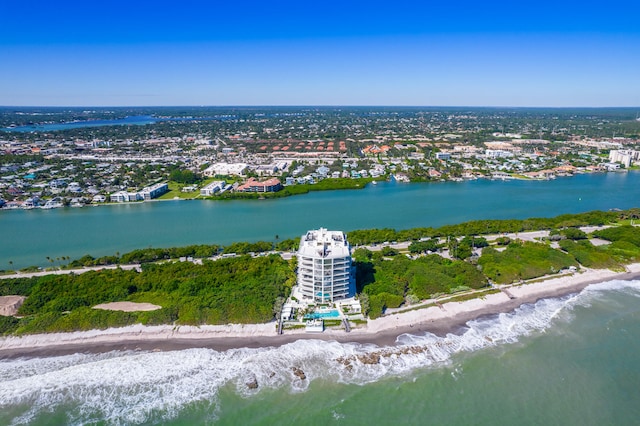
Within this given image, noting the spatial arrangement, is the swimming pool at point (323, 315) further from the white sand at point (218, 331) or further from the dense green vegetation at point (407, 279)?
the dense green vegetation at point (407, 279)

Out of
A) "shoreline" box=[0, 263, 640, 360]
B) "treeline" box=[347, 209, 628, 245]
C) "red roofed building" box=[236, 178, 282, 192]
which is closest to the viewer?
"shoreline" box=[0, 263, 640, 360]

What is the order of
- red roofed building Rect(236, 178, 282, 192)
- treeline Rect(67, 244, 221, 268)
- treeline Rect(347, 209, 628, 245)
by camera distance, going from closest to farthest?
treeline Rect(67, 244, 221, 268) → treeline Rect(347, 209, 628, 245) → red roofed building Rect(236, 178, 282, 192)

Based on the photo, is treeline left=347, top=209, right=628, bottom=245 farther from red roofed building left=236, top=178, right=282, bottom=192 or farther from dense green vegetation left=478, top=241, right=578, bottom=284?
red roofed building left=236, top=178, right=282, bottom=192

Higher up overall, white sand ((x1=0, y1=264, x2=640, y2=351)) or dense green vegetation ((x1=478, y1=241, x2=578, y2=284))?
dense green vegetation ((x1=478, y1=241, x2=578, y2=284))

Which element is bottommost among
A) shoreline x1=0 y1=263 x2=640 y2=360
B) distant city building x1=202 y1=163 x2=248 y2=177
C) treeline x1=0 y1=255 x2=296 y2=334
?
shoreline x1=0 y1=263 x2=640 y2=360

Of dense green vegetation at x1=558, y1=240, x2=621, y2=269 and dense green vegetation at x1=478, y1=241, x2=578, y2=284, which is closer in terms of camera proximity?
dense green vegetation at x1=478, y1=241, x2=578, y2=284

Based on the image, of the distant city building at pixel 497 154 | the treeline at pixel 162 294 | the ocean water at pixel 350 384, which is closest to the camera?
the ocean water at pixel 350 384

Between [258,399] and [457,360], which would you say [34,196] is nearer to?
[258,399]

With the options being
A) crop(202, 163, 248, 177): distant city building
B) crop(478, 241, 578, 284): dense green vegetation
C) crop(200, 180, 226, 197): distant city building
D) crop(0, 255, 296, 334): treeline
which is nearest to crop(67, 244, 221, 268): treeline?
crop(0, 255, 296, 334): treeline

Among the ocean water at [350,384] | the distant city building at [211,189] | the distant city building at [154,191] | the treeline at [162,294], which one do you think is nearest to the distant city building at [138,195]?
the distant city building at [154,191]
